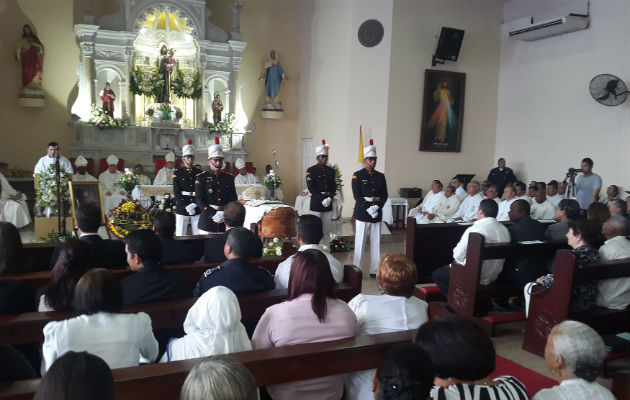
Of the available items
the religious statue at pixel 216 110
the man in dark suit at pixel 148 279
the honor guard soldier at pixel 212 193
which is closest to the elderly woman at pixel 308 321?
the man in dark suit at pixel 148 279

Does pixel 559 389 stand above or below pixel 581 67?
below

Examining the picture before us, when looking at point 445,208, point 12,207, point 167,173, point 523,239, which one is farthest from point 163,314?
point 167,173

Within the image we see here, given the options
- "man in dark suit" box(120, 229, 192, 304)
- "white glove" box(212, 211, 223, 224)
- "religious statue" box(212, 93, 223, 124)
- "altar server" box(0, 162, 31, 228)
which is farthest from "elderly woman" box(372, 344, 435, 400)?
"religious statue" box(212, 93, 223, 124)

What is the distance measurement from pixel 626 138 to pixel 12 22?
1356 centimetres

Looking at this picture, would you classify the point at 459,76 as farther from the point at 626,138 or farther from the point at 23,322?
the point at 23,322

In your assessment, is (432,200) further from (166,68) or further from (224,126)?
(166,68)

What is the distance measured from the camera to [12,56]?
12000mm

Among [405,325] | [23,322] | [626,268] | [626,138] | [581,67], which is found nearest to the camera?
[23,322]

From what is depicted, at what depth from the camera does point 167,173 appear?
1157cm

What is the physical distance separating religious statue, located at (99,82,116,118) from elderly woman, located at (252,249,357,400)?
35.7ft

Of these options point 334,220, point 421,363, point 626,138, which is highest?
point 626,138

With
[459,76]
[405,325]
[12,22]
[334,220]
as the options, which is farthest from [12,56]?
[405,325]

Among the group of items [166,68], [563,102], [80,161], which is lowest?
[80,161]

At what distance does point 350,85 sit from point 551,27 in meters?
4.57
